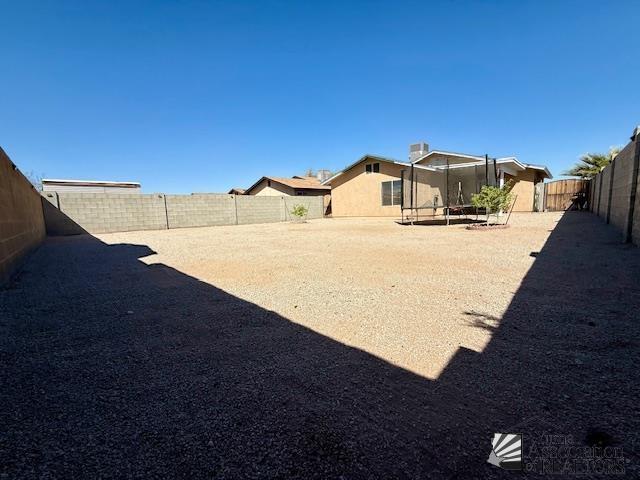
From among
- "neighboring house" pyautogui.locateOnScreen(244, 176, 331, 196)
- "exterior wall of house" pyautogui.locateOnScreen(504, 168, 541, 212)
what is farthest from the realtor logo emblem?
"neighboring house" pyautogui.locateOnScreen(244, 176, 331, 196)

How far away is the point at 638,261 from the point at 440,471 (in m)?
5.73

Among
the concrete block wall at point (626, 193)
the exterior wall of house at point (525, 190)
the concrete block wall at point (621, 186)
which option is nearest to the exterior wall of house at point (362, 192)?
the exterior wall of house at point (525, 190)

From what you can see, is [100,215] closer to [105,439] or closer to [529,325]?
[105,439]

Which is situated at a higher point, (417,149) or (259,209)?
(417,149)

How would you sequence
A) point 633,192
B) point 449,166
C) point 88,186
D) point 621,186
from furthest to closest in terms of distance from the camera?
point 88,186 < point 449,166 < point 621,186 < point 633,192

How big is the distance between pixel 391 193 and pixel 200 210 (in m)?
12.2

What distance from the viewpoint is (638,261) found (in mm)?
4762

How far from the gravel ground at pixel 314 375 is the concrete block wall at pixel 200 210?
46.2 ft

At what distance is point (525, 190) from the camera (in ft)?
64.5

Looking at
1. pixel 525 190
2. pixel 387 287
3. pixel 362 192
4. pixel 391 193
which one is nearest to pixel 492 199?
pixel 387 287

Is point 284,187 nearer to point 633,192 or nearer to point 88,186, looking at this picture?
point 88,186

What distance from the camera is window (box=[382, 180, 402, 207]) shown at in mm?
20016

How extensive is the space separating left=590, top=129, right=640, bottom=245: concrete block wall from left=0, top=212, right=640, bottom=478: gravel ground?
9.88 ft

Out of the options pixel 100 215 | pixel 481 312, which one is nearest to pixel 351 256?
pixel 481 312
